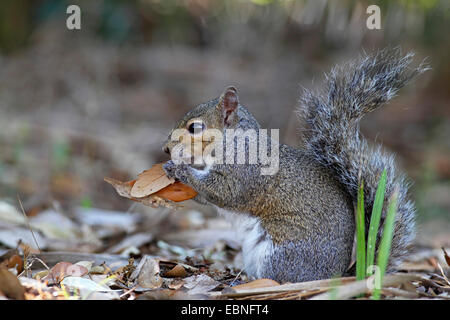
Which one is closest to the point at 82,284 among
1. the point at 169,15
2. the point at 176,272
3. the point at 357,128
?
the point at 176,272

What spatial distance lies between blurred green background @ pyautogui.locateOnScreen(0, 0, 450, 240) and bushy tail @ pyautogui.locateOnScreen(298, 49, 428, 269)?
10.3ft

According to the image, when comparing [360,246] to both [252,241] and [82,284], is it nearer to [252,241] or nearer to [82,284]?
[252,241]

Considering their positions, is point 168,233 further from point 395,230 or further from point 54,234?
point 395,230

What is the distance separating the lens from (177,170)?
2.79 metres

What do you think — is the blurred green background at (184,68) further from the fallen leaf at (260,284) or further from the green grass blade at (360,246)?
the green grass blade at (360,246)

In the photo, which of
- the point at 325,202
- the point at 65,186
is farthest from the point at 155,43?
the point at 325,202

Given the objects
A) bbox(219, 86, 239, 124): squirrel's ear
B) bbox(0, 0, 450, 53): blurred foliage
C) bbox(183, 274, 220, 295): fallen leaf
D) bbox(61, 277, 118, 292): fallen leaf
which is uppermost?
bbox(0, 0, 450, 53): blurred foliage

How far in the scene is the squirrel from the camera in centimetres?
262

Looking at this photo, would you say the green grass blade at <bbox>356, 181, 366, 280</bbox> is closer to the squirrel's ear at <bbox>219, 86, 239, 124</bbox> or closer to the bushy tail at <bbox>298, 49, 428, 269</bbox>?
the bushy tail at <bbox>298, 49, 428, 269</bbox>

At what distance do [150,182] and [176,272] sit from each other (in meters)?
0.47

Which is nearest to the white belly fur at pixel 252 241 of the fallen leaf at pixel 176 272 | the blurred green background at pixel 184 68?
the fallen leaf at pixel 176 272

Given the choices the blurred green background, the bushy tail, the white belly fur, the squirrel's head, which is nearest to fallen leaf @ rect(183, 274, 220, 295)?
the white belly fur

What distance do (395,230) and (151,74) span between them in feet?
19.2

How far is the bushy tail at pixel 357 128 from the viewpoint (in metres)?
2.64
